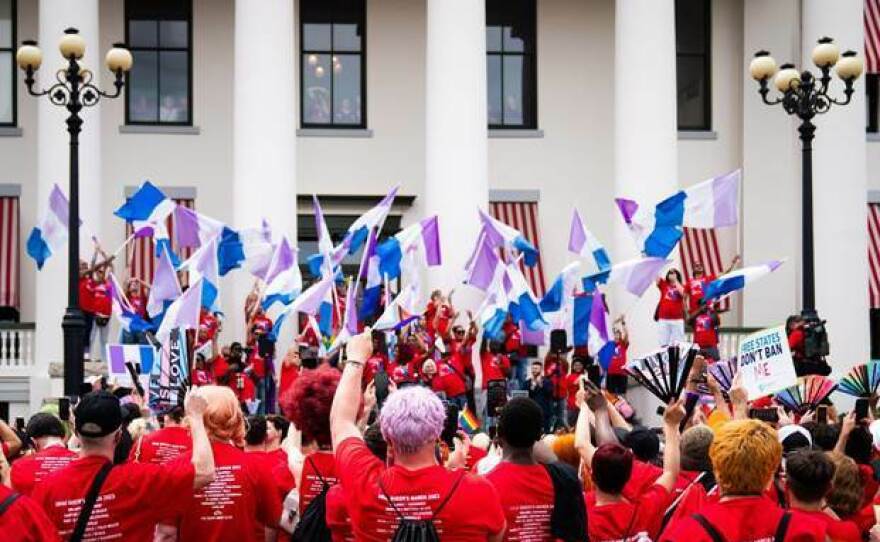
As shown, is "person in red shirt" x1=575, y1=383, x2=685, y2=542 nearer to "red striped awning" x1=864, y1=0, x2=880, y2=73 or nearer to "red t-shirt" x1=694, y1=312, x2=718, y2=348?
"red t-shirt" x1=694, y1=312, x2=718, y2=348

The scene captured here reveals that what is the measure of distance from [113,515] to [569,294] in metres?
20.0

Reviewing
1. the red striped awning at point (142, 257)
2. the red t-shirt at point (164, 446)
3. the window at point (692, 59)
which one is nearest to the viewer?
the red t-shirt at point (164, 446)

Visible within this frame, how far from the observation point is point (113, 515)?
7488 millimetres

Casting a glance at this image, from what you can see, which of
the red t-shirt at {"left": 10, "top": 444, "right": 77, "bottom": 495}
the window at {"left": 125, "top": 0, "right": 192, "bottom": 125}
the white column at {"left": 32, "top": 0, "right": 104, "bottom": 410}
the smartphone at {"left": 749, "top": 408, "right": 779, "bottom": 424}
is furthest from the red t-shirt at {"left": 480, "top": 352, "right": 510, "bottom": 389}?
the red t-shirt at {"left": 10, "top": 444, "right": 77, "bottom": 495}

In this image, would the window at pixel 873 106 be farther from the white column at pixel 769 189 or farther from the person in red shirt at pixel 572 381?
the person in red shirt at pixel 572 381

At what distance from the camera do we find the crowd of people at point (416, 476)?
6.83 metres

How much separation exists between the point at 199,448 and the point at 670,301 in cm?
2163

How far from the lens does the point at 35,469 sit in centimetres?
884

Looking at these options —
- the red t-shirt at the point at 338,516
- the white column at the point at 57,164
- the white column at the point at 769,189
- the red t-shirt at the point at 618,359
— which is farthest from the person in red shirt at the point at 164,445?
the white column at the point at 769,189

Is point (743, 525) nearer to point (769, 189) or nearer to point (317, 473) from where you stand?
point (317, 473)

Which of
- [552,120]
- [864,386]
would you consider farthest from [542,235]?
[864,386]

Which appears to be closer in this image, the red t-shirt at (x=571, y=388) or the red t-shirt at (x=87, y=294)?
the red t-shirt at (x=571, y=388)

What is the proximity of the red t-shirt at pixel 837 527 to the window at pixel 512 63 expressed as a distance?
29.4 metres

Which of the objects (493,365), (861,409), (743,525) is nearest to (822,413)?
(861,409)
